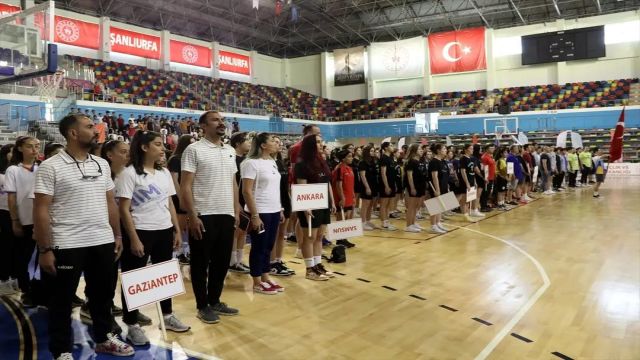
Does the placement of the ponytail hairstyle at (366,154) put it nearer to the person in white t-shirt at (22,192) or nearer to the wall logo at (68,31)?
the person in white t-shirt at (22,192)

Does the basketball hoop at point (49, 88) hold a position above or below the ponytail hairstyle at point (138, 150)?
above

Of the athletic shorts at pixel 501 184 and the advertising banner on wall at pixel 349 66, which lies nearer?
the athletic shorts at pixel 501 184

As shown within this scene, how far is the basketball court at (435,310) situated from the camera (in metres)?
2.96

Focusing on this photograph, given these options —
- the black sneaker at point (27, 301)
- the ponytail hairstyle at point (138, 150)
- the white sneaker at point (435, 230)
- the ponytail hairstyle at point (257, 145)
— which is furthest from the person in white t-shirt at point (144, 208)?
the white sneaker at point (435, 230)

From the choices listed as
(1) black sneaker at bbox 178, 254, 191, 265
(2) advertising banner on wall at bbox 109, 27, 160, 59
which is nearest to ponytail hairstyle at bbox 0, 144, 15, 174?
(1) black sneaker at bbox 178, 254, 191, 265

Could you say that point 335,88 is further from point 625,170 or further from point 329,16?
point 625,170

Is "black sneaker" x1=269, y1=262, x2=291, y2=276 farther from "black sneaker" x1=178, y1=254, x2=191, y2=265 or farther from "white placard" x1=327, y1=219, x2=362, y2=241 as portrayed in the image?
"black sneaker" x1=178, y1=254, x2=191, y2=265

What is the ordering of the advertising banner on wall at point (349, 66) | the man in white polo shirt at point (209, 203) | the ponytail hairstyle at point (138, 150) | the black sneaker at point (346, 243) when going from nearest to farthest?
1. the ponytail hairstyle at point (138, 150)
2. the man in white polo shirt at point (209, 203)
3. the black sneaker at point (346, 243)
4. the advertising banner on wall at point (349, 66)

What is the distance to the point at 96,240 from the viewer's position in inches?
104

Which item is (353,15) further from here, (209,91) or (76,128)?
(76,128)

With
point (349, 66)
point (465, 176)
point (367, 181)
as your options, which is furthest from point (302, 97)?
point (367, 181)

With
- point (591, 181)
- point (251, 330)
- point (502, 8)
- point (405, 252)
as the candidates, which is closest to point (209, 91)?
point (502, 8)

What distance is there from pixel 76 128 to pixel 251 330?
5.78 feet

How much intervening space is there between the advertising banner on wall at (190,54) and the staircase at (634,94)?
20.9 metres
